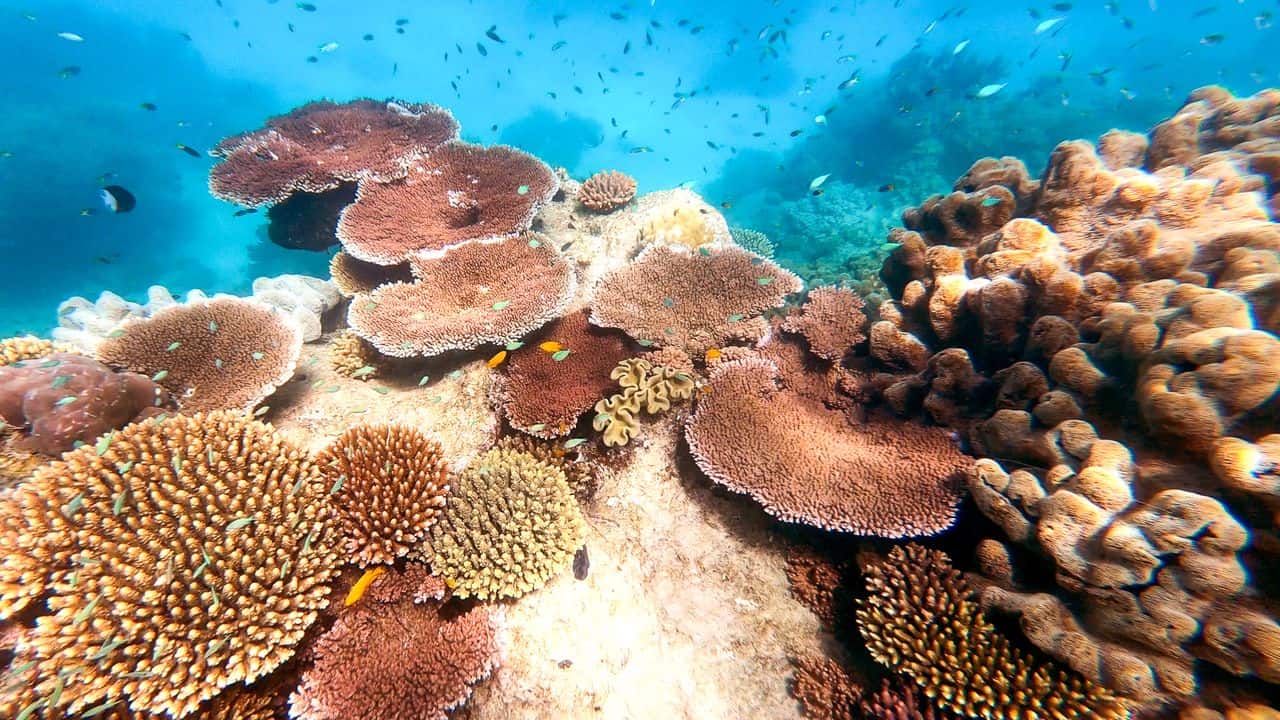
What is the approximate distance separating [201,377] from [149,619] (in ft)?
10.8

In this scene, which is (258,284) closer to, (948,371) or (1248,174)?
(948,371)

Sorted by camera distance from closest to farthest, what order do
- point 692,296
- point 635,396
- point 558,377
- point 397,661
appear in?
1. point 397,661
2. point 635,396
3. point 558,377
4. point 692,296

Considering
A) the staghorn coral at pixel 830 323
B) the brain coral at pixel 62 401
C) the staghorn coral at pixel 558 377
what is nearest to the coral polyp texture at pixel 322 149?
the brain coral at pixel 62 401

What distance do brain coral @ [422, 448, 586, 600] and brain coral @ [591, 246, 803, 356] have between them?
211 centimetres

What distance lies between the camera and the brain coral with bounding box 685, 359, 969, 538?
13.1 feet

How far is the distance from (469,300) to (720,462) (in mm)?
3889

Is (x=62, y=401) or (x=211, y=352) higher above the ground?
(x=211, y=352)

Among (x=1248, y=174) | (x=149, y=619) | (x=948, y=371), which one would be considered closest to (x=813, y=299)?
(x=948, y=371)

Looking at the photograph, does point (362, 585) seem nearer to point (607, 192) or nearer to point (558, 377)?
point (558, 377)

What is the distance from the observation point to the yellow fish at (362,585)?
11.3ft

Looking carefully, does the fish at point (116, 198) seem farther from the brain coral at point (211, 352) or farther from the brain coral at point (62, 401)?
the brain coral at point (62, 401)

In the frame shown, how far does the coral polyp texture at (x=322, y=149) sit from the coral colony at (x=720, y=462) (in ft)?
6.09

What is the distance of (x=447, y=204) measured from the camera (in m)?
7.42

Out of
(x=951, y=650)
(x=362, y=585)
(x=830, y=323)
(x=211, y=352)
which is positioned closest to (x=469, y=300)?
(x=211, y=352)
